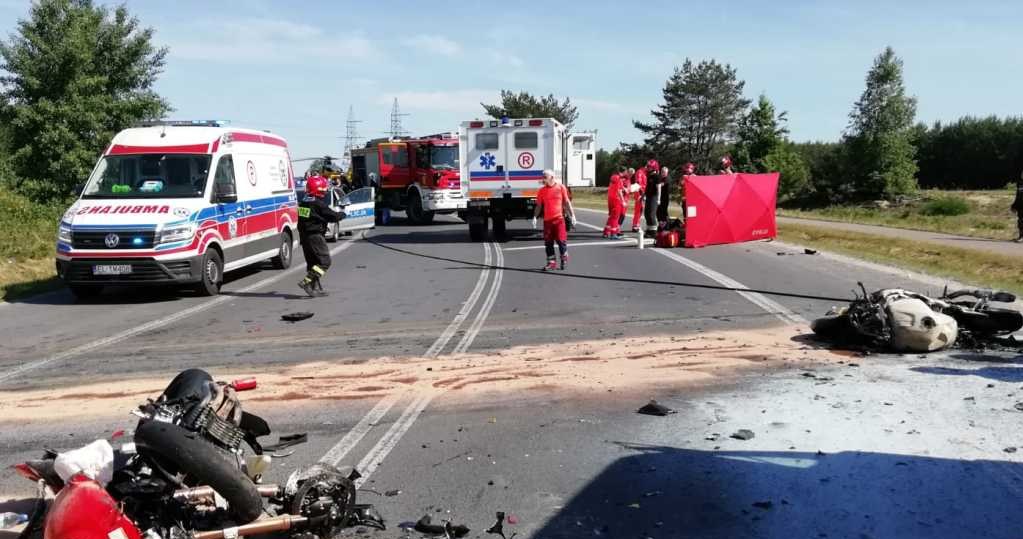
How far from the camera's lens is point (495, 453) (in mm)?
5391

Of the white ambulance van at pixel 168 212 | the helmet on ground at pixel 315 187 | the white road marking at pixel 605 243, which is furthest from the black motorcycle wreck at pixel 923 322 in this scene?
the white road marking at pixel 605 243

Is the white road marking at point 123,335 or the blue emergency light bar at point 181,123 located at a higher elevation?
the blue emergency light bar at point 181,123

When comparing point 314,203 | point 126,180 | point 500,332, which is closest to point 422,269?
point 314,203

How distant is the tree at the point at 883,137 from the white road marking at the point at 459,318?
45.0 metres

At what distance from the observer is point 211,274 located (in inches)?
552

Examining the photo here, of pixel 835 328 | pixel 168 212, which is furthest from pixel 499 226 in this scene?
pixel 835 328

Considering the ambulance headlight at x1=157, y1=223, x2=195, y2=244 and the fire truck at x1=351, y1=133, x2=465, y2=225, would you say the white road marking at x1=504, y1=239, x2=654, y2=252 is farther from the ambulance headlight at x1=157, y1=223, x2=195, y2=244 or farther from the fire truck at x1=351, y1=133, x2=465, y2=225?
the ambulance headlight at x1=157, y1=223, x2=195, y2=244

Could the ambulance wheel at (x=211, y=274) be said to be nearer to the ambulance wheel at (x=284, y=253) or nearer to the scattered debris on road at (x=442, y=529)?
the ambulance wheel at (x=284, y=253)

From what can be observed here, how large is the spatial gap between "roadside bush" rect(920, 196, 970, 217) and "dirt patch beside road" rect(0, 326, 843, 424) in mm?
36429

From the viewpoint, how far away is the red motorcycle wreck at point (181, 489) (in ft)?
10.8

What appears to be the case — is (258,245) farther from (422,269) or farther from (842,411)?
(842,411)

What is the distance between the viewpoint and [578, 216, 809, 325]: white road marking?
10320 mm

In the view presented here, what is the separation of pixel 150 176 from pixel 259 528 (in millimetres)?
11527

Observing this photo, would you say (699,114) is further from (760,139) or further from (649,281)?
(649,281)
